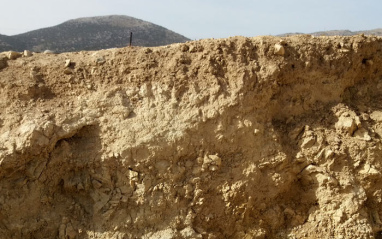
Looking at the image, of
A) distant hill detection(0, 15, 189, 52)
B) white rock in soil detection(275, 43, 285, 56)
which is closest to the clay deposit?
white rock in soil detection(275, 43, 285, 56)

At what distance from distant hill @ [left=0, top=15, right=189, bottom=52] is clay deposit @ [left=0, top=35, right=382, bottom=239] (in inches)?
947

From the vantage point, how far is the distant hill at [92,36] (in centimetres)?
2868

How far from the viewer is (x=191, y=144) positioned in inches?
195

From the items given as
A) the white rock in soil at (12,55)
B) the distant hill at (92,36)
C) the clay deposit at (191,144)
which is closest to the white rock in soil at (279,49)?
the clay deposit at (191,144)

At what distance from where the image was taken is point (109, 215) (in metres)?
4.52

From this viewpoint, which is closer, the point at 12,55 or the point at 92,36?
the point at 12,55

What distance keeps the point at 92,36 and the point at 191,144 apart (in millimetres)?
30932

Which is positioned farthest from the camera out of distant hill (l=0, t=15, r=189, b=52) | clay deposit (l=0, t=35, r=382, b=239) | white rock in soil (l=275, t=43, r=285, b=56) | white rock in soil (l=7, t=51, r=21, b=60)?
distant hill (l=0, t=15, r=189, b=52)

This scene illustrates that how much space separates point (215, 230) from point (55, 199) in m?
2.22

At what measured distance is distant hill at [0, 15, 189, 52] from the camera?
28684 millimetres

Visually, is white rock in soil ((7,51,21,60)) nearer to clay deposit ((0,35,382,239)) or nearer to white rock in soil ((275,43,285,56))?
clay deposit ((0,35,382,239))

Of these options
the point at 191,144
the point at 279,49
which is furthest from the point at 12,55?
the point at 279,49

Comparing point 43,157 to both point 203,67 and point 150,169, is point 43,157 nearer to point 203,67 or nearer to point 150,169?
point 150,169

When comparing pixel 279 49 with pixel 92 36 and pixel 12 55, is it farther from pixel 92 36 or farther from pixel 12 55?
pixel 92 36
